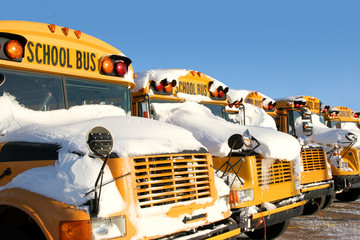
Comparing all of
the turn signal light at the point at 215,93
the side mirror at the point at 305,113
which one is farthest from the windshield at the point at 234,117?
the side mirror at the point at 305,113

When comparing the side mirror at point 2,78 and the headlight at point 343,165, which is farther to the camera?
the headlight at point 343,165

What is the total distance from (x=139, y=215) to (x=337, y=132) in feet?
23.8

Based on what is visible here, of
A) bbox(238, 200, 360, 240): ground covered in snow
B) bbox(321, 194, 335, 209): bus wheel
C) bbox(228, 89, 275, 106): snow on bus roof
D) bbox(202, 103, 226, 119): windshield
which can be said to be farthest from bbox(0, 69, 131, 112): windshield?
bbox(321, 194, 335, 209): bus wheel

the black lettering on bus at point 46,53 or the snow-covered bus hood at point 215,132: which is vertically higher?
the black lettering on bus at point 46,53

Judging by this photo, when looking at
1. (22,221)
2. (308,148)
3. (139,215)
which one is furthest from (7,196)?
(308,148)

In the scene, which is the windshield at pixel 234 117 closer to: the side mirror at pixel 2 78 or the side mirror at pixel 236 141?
the side mirror at pixel 236 141

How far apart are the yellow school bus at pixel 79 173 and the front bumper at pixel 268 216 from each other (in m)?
0.78

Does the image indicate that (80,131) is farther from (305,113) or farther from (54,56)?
(305,113)

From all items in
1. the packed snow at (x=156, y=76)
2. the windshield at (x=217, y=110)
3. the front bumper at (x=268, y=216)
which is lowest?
the front bumper at (x=268, y=216)

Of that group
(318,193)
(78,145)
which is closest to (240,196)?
(78,145)

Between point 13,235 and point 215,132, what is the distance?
295 centimetres

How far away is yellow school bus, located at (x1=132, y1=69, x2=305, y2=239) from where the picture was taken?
4.43 meters

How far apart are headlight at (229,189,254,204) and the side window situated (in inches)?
81.7

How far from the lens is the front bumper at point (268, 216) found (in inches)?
169
